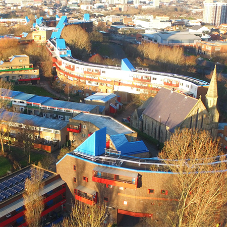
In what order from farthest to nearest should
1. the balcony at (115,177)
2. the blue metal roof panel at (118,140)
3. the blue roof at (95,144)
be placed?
the blue metal roof panel at (118,140) → the blue roof at (95,144) → the balcony at (115,177)

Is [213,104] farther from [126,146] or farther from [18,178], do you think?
[18,178]

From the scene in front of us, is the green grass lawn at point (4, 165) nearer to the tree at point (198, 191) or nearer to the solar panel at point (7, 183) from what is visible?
the solar panel at point (7, 183)

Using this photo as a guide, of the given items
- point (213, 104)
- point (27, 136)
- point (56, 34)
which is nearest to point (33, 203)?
point (27, 136)

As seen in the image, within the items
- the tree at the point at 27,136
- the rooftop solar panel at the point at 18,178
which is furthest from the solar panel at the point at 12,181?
the tree at the point at 27,136

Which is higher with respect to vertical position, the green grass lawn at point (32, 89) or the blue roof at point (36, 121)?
the blue roof at point (36, 121)

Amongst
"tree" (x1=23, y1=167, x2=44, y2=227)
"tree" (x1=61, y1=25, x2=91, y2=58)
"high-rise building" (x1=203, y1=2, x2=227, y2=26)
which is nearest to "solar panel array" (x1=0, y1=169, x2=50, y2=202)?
"tree" (x1=23, y1=167, x2=44, y2=227)

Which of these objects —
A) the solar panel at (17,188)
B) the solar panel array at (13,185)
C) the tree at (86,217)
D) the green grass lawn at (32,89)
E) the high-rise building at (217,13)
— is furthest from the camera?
the high-rise building at (217,13)

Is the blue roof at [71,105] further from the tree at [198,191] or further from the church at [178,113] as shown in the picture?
the tree at [198,191]

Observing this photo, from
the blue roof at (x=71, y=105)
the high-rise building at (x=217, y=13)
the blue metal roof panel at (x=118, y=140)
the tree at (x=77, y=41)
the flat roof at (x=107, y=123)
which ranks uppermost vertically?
the high-rise building at (x=217, y=13)

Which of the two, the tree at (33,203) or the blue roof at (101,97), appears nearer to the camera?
the tree at (33,203)
